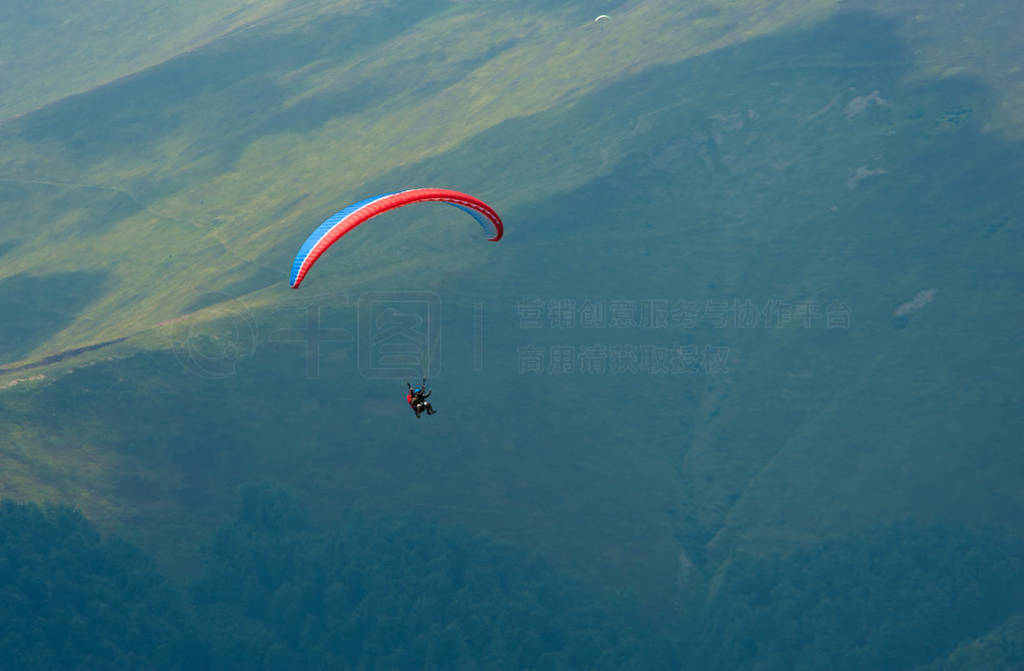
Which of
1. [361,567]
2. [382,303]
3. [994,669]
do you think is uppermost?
[382,303]

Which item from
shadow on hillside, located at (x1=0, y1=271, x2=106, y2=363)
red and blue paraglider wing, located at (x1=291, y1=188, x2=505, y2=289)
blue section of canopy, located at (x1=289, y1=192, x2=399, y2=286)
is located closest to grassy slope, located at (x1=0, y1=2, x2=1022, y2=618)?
shadow on hillside, located at (x1=0, y1=271, x2=106, y2=363)

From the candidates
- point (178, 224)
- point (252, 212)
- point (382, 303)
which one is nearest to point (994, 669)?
point (382, 303)

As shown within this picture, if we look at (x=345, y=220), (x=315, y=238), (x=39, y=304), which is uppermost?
(x=39, y=304)

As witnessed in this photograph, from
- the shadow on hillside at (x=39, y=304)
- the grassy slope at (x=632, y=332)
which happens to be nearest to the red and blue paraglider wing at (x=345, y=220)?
the grassy slope at (x=632, y=332)

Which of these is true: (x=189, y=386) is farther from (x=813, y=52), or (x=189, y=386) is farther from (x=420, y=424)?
(x=813, y=52)

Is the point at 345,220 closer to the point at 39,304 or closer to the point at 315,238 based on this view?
the point at 315,238

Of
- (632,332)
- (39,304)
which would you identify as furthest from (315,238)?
(39,304)

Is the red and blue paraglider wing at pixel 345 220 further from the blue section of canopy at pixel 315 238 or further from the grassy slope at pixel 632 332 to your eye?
the grassy slope at pixel 632 332

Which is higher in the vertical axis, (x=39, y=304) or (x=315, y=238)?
(x=39, y=304)
